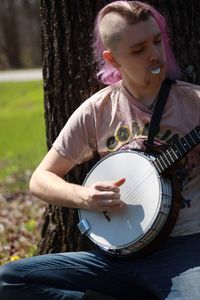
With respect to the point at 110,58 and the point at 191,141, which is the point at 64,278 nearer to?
the point at 191,141

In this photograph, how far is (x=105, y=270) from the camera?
3076 millimetres

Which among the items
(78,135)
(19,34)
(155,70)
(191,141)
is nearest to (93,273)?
(78,135)

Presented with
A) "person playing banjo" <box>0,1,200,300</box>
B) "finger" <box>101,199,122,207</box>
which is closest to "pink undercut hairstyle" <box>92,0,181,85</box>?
"person playing banjo" <box>0,1,200,300</box>

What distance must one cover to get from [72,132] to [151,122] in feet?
1.28

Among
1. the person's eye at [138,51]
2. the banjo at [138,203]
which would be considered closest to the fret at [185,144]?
the banjo at [138,203]

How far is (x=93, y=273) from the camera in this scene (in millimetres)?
3102

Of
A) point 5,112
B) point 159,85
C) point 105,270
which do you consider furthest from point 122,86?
point 5,112

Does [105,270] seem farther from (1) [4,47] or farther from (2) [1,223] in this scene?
(1) [4,47]

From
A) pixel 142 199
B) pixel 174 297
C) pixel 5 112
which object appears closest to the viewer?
pixel 174 297

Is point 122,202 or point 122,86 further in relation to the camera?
point 122,86

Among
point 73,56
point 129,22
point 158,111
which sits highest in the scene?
point 129,22

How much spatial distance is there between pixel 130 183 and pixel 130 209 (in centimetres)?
11

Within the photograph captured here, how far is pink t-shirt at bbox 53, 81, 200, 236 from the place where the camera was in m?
3.02

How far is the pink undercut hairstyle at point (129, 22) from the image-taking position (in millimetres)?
3025
